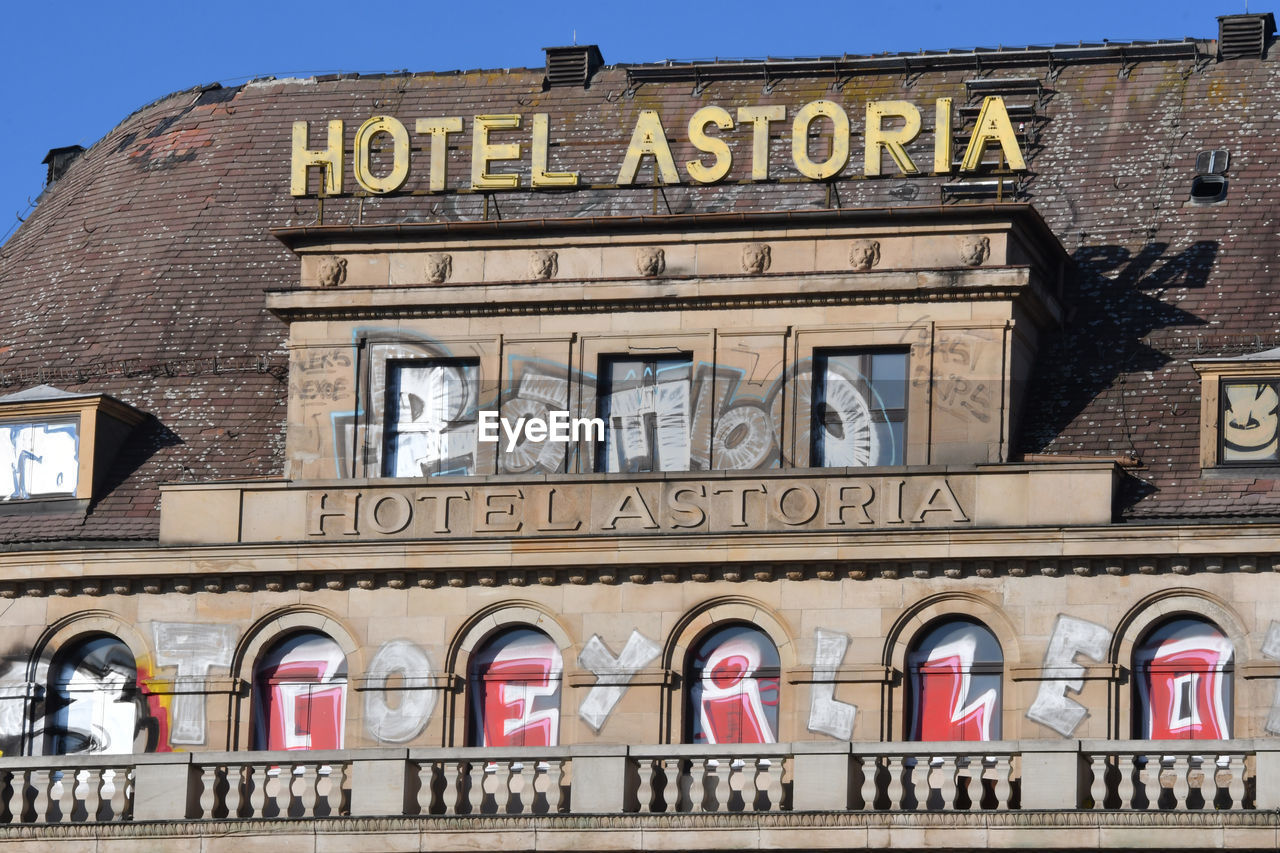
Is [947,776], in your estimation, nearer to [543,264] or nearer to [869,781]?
[869,781]

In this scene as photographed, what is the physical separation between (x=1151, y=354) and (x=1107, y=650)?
6.49 metres

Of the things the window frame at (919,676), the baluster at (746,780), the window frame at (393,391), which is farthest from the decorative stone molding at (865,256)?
the baluster at (746,780)

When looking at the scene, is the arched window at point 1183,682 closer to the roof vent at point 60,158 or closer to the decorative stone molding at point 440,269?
the decorative stone molding at point 440,269

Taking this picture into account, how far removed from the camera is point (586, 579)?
2168 inches

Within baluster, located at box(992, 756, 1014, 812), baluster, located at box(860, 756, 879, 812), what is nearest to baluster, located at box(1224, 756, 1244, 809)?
baluster, located at box(992, 756, 1014, 812)

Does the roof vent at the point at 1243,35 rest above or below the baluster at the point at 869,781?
above

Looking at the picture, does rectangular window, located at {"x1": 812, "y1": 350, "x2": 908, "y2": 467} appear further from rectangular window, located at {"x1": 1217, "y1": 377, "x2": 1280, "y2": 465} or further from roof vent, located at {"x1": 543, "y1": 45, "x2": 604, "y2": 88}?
roof vent, located at {"x1": 543, "y1": 45, "x2": 604, "y2": 88}

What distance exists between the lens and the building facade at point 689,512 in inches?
2051

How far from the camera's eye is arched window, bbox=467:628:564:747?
180 ft

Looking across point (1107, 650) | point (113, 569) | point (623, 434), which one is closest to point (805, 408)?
point (623, 434)

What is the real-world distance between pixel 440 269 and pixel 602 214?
475cm

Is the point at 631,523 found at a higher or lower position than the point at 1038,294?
lower

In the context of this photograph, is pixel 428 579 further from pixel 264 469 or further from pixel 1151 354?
pixel 1151 354

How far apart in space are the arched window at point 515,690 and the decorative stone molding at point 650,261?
21.4 feet
